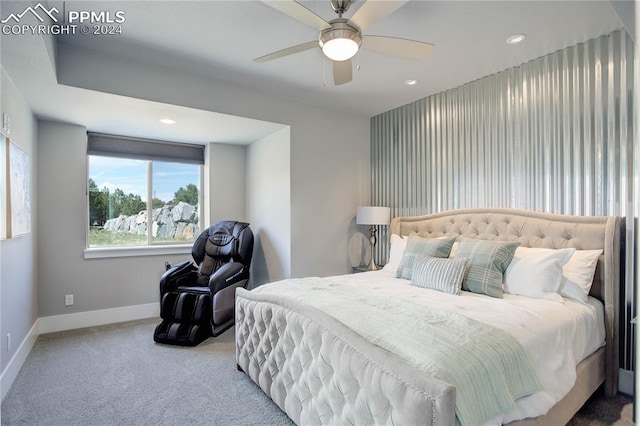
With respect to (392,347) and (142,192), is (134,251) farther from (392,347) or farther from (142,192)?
(392,347)

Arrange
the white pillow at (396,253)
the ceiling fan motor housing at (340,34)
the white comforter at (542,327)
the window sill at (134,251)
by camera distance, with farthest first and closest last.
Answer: the window sill at (134,251) → the white pillow at (396,253) → the ceiling fan motor housing at (340,34) → the white comforter at (542,327)

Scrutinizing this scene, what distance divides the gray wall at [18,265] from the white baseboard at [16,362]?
46 millimetres

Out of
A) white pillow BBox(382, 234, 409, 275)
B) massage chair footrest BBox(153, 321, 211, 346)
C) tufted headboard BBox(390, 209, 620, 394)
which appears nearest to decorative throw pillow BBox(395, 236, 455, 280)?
white pillow BBox(382, 234, 409, 275)

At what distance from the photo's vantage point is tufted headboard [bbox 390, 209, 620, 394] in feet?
7.38

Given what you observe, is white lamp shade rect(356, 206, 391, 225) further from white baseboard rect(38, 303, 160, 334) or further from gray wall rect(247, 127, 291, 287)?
white baseboard rect(38, 303, 160, 334)

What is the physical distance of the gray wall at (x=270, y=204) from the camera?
3.90 m

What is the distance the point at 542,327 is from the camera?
177 centimetres

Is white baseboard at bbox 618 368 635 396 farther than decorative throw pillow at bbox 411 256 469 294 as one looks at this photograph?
No

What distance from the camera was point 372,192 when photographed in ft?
14.7

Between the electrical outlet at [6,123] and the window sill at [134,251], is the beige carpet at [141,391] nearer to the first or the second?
the window sill at [134,251]

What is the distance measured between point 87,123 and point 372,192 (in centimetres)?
350

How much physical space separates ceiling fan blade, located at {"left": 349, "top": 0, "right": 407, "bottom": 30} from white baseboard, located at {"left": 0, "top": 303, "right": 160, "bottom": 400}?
343 cm

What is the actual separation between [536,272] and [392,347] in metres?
1.49

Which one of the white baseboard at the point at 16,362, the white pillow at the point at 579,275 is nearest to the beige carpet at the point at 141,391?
the white baseboard at the point at 16,362
